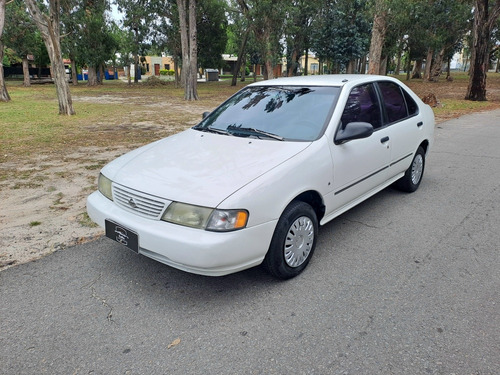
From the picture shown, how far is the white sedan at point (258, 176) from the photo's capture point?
8.81 ft

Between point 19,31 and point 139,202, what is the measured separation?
32338 mm

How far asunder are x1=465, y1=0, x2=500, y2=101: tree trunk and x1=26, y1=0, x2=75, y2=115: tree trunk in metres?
17.8

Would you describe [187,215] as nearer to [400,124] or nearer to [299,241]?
[299,241]

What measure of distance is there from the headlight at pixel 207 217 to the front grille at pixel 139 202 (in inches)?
4.8

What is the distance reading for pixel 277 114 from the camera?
388cm

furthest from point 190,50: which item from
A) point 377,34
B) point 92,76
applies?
point 92,76

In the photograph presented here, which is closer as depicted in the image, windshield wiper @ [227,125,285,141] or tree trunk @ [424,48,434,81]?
windshield wiper @ [227,125,285,141]

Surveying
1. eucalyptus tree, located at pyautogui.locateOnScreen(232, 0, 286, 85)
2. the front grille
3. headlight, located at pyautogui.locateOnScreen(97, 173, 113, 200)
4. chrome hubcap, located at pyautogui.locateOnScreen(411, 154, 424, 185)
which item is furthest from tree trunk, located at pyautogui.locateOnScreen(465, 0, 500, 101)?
the front grille

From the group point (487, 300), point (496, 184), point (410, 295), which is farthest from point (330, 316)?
point (496, 184)

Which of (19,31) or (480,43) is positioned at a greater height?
(19,31)

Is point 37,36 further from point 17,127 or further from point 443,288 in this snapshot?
point 443,288

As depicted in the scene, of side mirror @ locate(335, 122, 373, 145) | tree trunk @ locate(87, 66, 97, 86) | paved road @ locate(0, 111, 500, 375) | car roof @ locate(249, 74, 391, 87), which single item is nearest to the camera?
paved road @ locate(0, 111, 500, 375)

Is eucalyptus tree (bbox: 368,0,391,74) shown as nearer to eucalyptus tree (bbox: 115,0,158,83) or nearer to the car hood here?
the car hood

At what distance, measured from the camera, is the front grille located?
2822 mm
